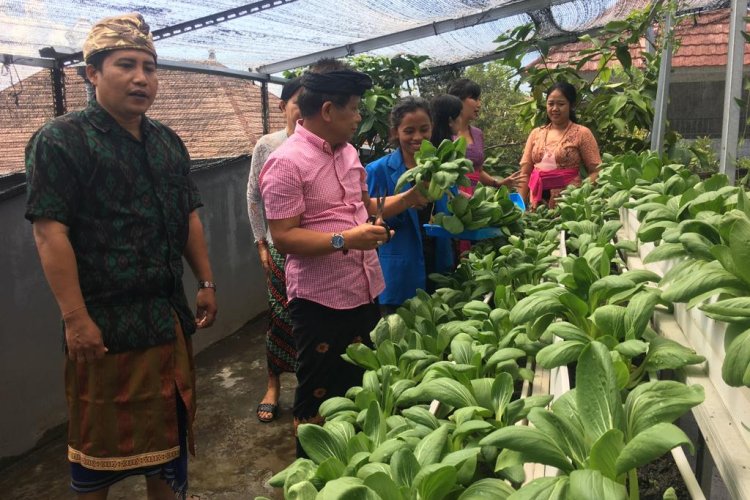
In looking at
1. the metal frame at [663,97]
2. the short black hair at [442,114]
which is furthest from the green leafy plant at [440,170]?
the metal frame at [663,97]

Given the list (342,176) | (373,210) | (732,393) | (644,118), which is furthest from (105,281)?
(644,118)

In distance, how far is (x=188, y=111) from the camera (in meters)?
4.09

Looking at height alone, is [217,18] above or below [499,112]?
above

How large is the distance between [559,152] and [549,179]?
18 centimetres

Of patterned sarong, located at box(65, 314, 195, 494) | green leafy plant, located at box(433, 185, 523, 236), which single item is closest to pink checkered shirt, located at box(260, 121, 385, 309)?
green leafy plant, located at box(433, 185, 523, 236)

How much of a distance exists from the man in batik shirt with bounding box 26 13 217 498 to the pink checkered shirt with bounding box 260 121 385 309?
Answer: 0.32m

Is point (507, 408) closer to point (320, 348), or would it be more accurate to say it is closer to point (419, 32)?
point (320, 348)

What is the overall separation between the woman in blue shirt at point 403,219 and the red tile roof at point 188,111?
166 cm

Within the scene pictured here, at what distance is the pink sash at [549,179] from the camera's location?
3461 mm

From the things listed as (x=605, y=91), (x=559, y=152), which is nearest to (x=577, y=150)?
(x=559, y=152)

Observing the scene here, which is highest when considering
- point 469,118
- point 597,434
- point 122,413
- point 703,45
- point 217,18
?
point 217,18

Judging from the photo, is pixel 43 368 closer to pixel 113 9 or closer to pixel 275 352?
pixel 275 352

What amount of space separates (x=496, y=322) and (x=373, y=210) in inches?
43.3

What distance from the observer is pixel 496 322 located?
132 centimetres
